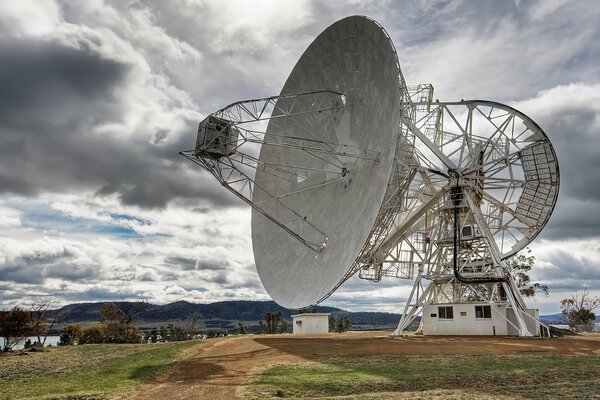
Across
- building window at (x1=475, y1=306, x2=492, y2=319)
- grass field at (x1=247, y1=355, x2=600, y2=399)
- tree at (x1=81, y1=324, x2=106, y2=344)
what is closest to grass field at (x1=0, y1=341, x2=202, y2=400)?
grass field at (x1=247, y1=355, x2=600, y2=399)

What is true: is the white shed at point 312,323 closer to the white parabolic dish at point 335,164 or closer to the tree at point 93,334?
the white parabolic dish at point 335,164

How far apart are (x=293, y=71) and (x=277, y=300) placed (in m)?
16.4

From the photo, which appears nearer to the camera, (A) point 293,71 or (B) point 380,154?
(B) point 380,154

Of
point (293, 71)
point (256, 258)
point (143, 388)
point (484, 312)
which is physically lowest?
point (143, 388)

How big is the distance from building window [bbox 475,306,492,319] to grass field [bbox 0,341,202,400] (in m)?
20.6

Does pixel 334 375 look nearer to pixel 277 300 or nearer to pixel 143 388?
pixel 143 388

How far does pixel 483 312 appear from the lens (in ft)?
128

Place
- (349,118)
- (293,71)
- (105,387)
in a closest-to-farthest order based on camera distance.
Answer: (105,387) → (349,118) → (293,71)

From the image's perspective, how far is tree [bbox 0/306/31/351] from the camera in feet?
144

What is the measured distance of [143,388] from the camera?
65.1 feet

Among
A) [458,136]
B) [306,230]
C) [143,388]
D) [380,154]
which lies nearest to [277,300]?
[306,230]

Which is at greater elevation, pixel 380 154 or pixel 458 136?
pixel 458 136

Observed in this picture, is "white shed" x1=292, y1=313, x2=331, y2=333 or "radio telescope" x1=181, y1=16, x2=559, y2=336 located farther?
"white shed" x1=292, y1=313, x2=331, y2=333

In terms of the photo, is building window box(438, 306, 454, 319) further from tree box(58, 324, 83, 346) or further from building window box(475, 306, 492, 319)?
tree box(58, 324, 83, 346)
